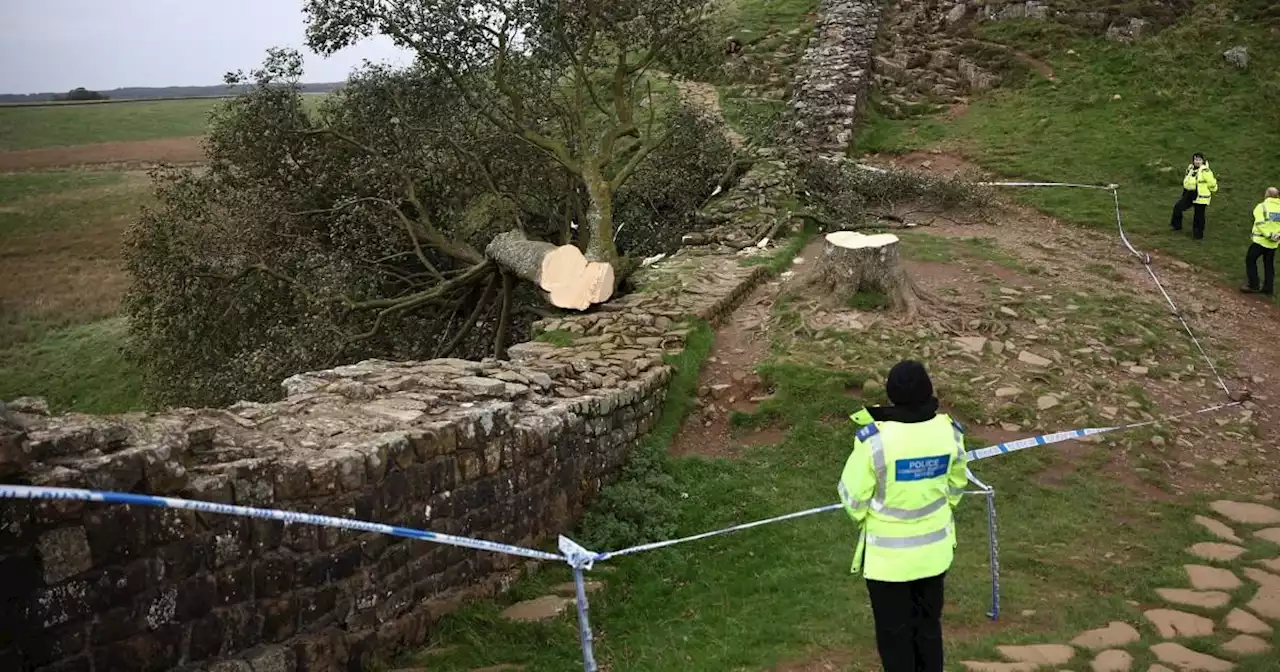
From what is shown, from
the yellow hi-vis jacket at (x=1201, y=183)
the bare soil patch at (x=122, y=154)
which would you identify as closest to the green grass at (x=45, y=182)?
the bare soil patch at (x=122, y=154)

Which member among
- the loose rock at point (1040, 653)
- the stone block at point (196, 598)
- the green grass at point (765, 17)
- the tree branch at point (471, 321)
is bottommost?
the loose rock at point (1040, 653)

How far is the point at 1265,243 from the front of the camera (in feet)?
42.6

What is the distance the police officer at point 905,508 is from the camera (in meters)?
4.62

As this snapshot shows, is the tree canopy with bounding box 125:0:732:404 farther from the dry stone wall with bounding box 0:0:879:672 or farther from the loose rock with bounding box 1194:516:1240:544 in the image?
the loose rock with bounding box 1194:516:1240:544

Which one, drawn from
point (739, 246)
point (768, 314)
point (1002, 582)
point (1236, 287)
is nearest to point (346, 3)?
point (739, 246)

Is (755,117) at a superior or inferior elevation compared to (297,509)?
superior

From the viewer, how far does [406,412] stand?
6.55 meters

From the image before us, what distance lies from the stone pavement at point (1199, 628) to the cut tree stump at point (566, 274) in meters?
6.98

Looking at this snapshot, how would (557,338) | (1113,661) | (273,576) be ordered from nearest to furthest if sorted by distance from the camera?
(273,576) → (1113,661) → (557,338)

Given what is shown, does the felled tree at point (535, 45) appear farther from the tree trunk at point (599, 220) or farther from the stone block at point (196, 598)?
the stone block at point (196, 598)

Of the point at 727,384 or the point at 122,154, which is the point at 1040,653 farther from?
the point at 122,154

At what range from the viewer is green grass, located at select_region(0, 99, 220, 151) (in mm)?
10125

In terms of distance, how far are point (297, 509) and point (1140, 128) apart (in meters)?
19.0

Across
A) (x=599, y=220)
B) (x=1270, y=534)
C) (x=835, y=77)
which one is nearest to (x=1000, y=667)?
(x=1270, y=534)
